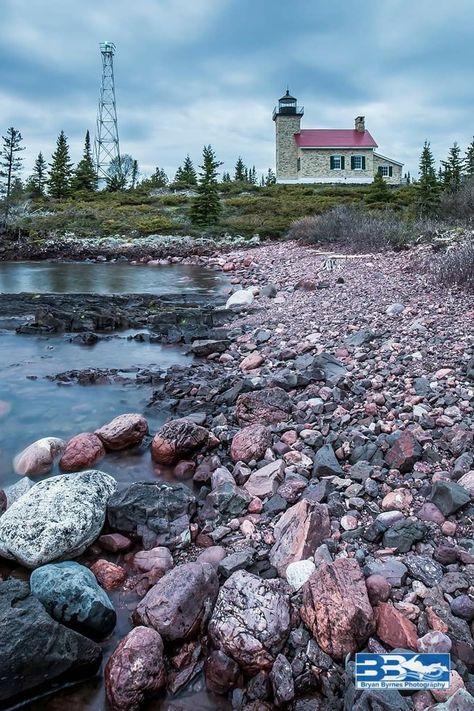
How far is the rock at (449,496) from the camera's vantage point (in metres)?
2.81

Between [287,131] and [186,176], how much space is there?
11.2 metres

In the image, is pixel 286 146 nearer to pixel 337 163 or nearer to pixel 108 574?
pixel 337 163

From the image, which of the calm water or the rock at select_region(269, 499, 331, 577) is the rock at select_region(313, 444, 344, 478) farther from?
the calm water

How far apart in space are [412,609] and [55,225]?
104 feet

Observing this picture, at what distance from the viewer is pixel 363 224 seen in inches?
661

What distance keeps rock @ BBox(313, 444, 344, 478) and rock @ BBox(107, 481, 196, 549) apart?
2.77ft

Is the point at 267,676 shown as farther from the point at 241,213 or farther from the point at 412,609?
the point at 241,213

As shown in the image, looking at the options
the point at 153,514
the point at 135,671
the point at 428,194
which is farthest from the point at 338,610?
the point at 428,194

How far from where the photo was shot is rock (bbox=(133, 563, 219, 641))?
2412 millimetres

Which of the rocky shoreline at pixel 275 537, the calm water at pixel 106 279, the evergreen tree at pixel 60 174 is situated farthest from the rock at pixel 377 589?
the evergreen tree at pixel 60 174

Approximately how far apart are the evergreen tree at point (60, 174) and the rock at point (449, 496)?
44.5m

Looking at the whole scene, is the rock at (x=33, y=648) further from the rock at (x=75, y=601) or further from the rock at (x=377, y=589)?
the rock at (x=377, y=589)

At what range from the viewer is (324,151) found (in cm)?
4406

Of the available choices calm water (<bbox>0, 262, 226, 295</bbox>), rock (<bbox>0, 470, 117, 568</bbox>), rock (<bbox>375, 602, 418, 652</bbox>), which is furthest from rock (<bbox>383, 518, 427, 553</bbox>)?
calm water (<bbox>0, 262, 226, 295</bbox>)
